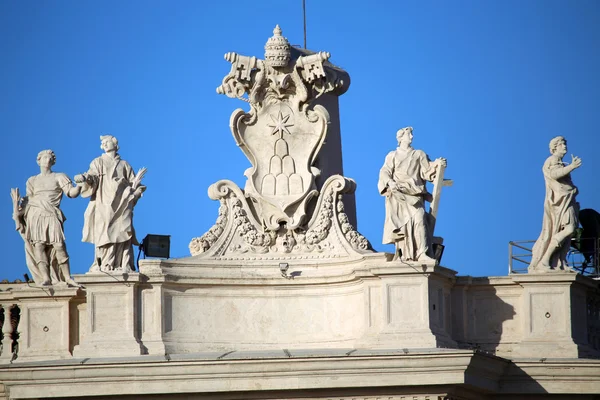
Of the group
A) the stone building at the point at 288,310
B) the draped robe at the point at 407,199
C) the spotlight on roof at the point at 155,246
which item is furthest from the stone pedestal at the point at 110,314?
the draped robe at the point at 407,199

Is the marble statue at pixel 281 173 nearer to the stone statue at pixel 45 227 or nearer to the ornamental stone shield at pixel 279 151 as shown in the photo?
the ornamental stone shield at pixel 279 151

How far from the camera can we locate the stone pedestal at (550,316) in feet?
135

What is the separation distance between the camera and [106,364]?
39.9 meters

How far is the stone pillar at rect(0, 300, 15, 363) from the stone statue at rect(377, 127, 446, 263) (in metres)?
6.80

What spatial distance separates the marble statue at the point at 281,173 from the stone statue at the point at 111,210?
4.36ft

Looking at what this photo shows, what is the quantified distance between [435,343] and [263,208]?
415 cm

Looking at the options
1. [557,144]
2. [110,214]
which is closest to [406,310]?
[557,144]

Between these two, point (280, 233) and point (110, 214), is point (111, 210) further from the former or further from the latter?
point (280, 233)

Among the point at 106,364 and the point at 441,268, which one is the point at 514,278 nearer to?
the point at 441,268

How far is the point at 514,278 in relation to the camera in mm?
41594

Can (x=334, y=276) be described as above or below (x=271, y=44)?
below

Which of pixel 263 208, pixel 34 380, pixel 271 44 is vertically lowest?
pixel 34 380

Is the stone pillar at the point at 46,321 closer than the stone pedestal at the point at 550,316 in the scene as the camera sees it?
No

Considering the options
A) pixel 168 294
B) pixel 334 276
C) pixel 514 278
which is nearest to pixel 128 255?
pixel 168 294
